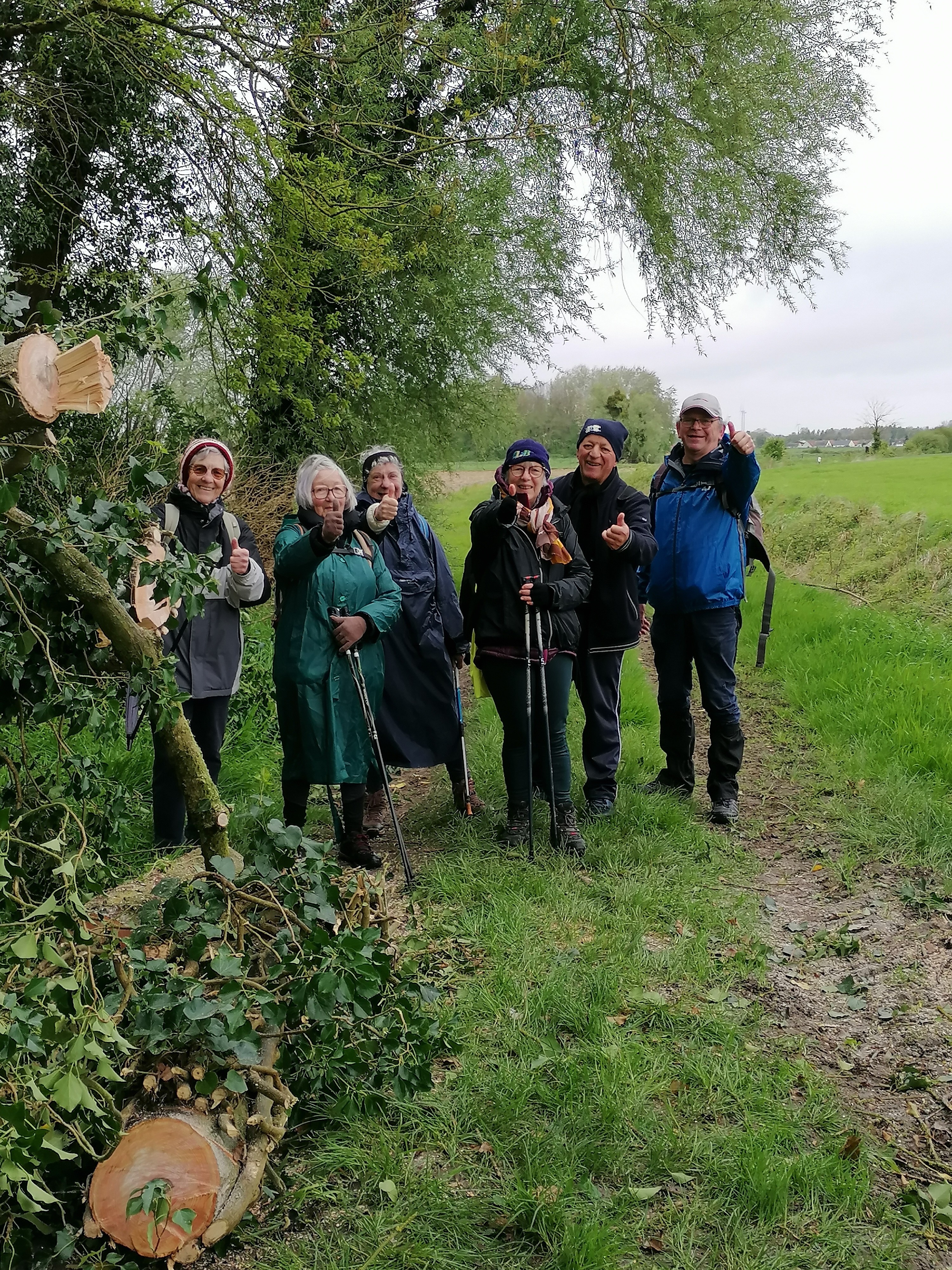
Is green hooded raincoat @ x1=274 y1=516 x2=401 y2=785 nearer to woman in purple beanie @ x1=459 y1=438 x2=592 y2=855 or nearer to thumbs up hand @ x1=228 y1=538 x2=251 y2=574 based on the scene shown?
thumbs up hand @ x1=228 y1=538 x2=251 y2=574

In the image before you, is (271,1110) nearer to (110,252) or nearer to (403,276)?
(110,252)

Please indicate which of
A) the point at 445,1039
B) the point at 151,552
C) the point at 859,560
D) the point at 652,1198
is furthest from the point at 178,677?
the point at 859,560

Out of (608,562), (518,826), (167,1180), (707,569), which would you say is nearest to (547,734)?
(518,826)

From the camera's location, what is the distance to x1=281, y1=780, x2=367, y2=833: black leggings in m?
4.73

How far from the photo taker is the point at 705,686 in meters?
5.58

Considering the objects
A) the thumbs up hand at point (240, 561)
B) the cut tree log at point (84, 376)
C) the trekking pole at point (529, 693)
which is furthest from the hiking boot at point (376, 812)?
the cut tree log at point (84, 376)

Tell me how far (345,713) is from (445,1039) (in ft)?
6.24

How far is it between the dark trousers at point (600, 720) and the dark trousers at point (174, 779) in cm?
207

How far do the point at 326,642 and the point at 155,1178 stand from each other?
2.69 metres

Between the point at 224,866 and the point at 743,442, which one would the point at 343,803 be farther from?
the point at 743,442

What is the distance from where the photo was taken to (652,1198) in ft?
8.61

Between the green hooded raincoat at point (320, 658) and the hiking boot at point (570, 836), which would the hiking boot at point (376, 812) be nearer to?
the green hooded raincoat at point (320, 658)

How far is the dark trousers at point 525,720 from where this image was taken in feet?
16.6

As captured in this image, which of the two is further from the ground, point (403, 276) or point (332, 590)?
point (403, 276)
